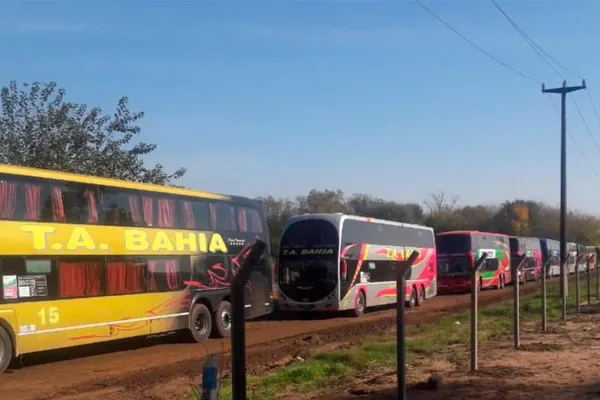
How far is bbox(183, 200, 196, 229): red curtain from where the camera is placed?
1852 cm

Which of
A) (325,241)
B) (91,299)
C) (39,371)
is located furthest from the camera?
(325,241)

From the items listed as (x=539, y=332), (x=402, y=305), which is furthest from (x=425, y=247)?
(x=402, y=305)

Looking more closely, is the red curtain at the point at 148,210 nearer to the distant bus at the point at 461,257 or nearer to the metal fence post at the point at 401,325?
the metal fence post at the point at 401,325

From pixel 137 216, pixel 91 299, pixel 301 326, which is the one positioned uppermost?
pixel 137 216

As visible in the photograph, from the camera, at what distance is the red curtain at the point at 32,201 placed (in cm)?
1383

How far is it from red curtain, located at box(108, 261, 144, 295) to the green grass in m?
4.39

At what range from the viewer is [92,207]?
15.4 meters

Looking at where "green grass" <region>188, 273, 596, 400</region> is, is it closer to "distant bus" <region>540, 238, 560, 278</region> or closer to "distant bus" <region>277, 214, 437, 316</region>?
"distant bus" <region>277, 214, 437, 316</region>

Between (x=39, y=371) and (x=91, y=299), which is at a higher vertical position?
(x=91, y=299)

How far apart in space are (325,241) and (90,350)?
33.7ft

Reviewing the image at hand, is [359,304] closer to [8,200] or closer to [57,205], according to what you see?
[57,205]

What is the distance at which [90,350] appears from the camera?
17469 millimetres

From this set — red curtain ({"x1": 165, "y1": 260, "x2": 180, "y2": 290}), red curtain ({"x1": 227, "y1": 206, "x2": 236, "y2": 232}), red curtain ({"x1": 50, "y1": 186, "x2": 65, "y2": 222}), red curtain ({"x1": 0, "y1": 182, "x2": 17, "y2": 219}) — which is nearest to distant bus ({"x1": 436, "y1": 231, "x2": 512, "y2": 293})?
red curtain ({"x1": 227, "y1": 206, "x2": 236, "y2": 232})

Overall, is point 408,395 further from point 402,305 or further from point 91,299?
point 91,299
